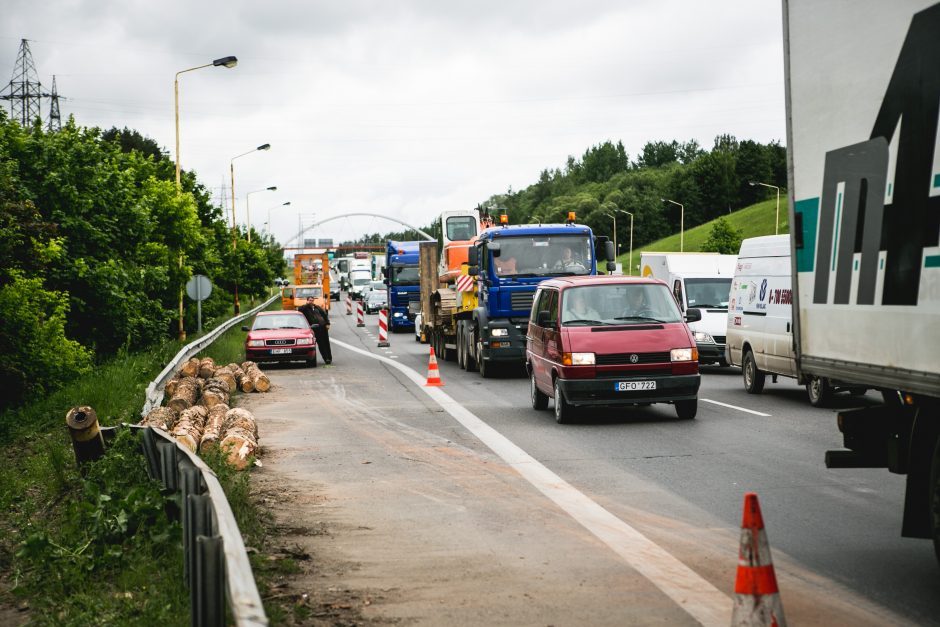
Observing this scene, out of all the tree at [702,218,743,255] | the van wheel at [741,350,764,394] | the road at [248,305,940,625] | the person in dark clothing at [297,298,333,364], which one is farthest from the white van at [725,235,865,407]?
the tree at [702,218,743,255]

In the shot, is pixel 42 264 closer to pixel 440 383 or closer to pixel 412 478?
pixel 440 383

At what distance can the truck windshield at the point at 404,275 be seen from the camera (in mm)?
47531

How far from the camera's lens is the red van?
14.5 metres

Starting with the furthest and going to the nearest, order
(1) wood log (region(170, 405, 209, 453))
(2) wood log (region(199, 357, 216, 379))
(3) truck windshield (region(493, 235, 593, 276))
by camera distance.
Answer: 1. (3) truck windshield (region(493, 235, 593, 276))
2. (2) wood log (region(199, 357, 216, 379))
3. (1) wood log (region(170, 405, 209, 453))

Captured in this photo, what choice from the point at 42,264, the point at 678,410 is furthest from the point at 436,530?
the point at 42,264

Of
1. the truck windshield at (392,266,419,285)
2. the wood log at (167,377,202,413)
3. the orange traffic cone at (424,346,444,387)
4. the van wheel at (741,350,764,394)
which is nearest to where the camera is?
the wood log at (167,377,202,413)

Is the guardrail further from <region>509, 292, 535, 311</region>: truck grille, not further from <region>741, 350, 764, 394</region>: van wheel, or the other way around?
<region>509, 292, 535, 311</region>: truck grille

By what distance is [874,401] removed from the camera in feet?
56.5

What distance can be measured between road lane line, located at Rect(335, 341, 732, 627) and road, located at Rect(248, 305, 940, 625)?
2cm

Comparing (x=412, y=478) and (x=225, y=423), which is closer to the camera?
(x=412, y=478)

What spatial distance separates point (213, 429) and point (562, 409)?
452 centimetres

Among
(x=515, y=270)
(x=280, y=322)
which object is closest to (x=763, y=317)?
(x=515, y=270)

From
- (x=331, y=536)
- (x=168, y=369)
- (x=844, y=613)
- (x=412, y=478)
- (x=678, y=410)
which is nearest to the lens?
(x=844, y=613)

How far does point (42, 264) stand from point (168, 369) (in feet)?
16.2
